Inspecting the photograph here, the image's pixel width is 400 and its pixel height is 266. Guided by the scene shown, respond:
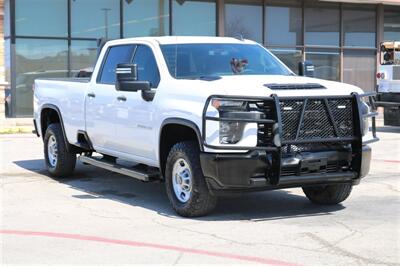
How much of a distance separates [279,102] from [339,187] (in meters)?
1.68

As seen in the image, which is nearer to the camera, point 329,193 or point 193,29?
point 329,193

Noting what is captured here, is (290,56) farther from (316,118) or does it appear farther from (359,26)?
(316,118)

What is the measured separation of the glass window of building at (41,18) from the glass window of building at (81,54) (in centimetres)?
54

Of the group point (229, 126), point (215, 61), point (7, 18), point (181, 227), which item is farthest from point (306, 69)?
point (7, 18)

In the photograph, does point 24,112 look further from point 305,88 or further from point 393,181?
point 305,88

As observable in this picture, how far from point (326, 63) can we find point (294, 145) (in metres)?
18.9

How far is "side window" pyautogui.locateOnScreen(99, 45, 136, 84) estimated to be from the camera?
839 cm

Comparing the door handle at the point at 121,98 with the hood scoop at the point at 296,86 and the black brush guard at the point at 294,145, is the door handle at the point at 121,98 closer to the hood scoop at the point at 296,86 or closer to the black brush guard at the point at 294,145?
the black brush guard at the point at 294,145

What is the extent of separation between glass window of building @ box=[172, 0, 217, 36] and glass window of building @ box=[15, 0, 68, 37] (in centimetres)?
389

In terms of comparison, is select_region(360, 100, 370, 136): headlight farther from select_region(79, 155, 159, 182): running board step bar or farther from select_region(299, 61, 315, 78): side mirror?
select_region(79, 155, 159, 182): running board step bar

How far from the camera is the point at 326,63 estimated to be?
24.9 m

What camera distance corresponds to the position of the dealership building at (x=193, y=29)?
65.5 ft

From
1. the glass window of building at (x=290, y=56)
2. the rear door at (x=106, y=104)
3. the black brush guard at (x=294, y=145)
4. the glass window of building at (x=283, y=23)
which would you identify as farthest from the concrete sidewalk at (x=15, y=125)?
the black brush guard at (x=294, y=145)

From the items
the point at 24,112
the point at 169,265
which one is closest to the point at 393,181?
the point at 169,265
